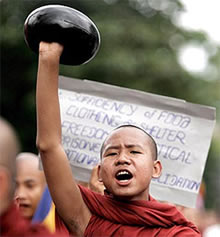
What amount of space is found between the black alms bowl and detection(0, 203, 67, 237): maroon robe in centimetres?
139

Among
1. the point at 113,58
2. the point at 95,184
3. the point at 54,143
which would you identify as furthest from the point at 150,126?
the point at 113,58

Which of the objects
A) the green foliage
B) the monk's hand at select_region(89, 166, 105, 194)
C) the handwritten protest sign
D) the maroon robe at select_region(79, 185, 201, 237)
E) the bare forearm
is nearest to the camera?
the bare forearm

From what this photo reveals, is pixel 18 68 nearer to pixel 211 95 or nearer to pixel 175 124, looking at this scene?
pixel 211 95

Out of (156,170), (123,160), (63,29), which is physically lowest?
(123,160)

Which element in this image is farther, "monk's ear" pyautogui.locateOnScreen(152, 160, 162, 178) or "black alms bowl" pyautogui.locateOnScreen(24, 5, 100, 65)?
"monk's ear" pyautogui.locateOnScreen(152, 160, 162, 178)

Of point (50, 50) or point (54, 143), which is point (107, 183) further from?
point (50, 50)

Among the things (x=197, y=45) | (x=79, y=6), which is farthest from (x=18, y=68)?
(x=197, y=45)

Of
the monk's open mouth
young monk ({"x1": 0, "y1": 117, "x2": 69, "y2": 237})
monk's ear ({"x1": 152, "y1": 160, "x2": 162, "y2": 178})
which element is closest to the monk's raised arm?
the monk's open mouth

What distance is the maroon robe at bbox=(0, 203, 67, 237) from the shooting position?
8.36 ft

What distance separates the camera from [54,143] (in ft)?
12.5

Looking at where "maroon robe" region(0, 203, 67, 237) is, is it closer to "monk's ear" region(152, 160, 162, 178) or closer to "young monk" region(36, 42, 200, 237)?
"young monk" region(36, 42, 200, 237)

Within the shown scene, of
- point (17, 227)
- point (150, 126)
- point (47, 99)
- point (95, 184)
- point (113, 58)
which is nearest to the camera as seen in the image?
point (17, 227)

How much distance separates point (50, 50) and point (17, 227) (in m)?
1.46

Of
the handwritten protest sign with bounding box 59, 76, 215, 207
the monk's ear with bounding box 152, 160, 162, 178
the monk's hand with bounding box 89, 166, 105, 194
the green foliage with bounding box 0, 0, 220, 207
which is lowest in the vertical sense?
the monk's ear with bounding box 152, 160, 162, 178
